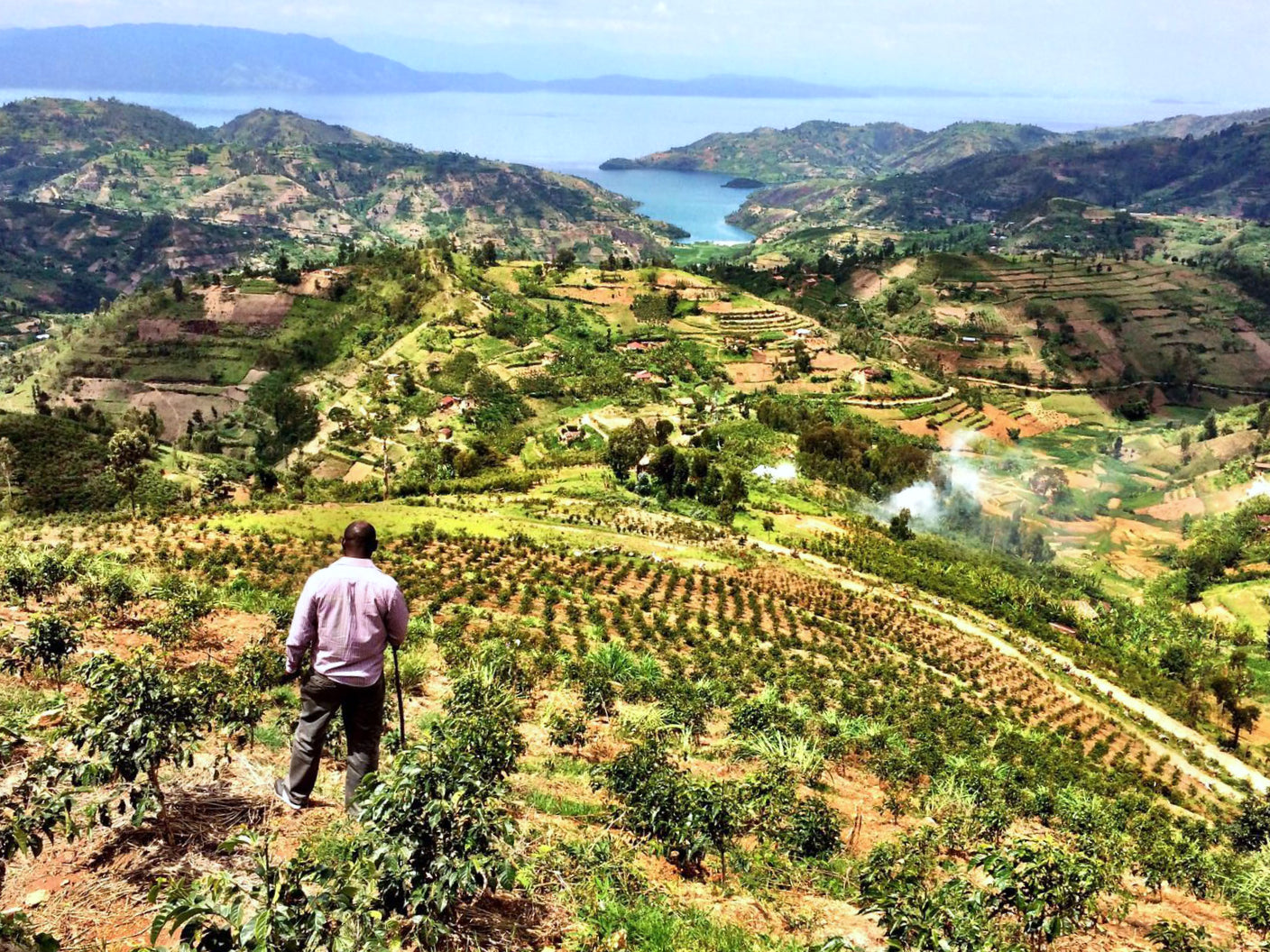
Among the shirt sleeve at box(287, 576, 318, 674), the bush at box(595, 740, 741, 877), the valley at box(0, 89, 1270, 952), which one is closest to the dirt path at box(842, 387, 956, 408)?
the valley at box(0, 89, 1270, 952)

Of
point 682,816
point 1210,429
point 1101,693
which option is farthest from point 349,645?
point 1210,429

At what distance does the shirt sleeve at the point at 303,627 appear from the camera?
498 cm

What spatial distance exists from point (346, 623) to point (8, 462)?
53071 mm

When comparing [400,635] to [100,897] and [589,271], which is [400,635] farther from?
[589,271]

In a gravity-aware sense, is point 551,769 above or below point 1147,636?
above

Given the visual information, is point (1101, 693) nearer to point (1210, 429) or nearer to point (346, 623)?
point (346, 623)

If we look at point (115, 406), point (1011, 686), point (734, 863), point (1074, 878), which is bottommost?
point (115, 406)

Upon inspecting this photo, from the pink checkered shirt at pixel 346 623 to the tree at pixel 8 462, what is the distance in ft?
149

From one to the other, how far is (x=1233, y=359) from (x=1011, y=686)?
346 feet

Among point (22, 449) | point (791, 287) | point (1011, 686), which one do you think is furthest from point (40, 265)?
point (1011, 686)

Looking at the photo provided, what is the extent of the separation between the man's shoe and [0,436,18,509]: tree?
1767 inches

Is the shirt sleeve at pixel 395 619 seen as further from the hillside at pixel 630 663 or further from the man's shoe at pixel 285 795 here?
the man's shoe at pixel 285 795

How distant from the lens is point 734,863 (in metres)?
6.42

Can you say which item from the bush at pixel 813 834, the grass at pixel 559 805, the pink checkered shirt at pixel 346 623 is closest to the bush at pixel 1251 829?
the bush at pixel 813 834
